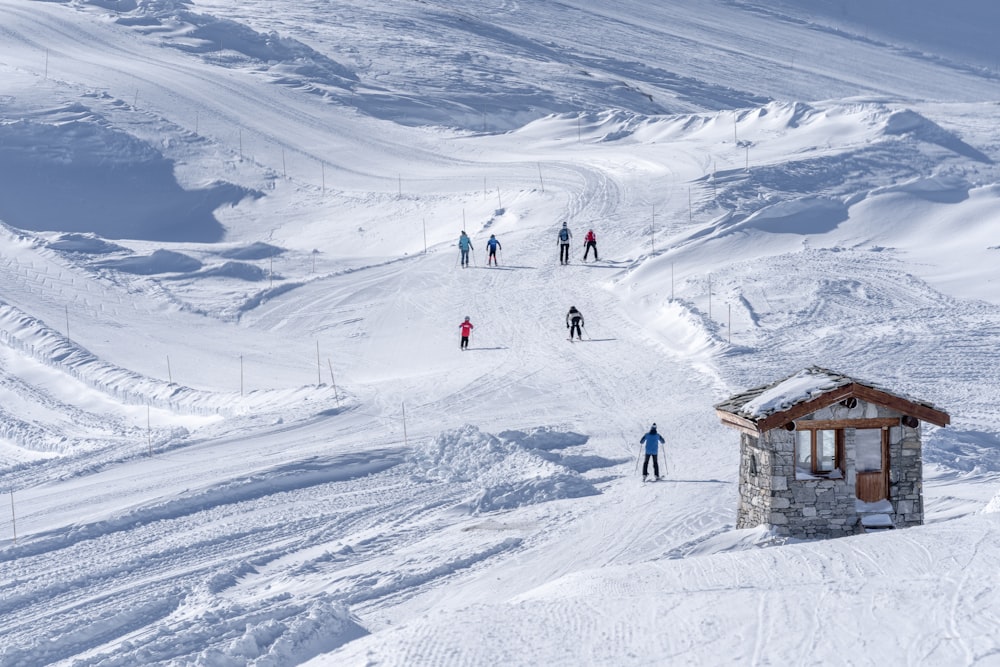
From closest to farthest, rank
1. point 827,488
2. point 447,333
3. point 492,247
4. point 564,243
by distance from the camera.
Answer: point 827,488 → point 447,333 → point 564,243 → point 492,247

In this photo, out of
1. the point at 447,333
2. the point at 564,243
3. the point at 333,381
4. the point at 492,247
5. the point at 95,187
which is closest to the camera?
the point at 333,381

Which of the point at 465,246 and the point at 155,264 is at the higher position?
the point at 465,246

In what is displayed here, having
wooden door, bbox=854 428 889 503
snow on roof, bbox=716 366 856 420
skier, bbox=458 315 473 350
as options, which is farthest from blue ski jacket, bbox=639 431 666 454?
skier, bbox=458 315 473 350

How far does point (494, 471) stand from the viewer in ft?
73.5

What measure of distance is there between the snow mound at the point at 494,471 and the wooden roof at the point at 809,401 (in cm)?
492

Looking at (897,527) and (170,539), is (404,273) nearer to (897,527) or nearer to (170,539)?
(170,539)

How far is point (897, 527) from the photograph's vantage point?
16984mm

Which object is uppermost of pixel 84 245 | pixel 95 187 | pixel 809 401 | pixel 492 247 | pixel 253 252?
pixel 95 187

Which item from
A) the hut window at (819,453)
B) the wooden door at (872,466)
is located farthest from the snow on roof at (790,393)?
the wooden door at (872,466)

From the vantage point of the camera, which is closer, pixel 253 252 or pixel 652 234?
pixel 652 234

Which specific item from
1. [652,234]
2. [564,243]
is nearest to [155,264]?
[564,243]

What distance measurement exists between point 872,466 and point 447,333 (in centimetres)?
1663

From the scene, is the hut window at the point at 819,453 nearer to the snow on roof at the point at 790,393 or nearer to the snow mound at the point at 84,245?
the snow on roof at the point at 790,393

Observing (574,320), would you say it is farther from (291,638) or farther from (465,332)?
(291,638)
